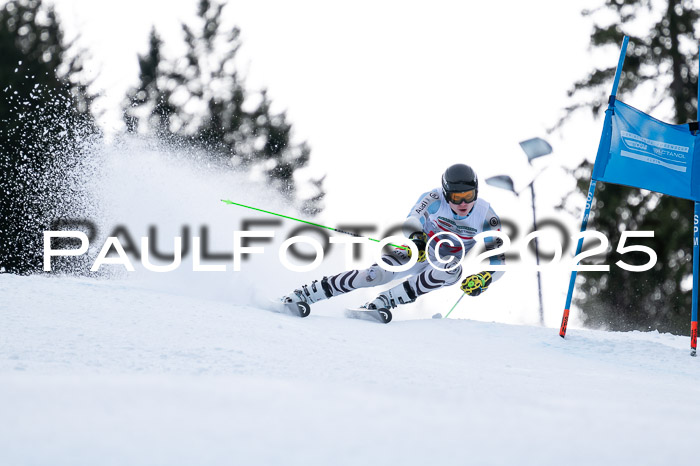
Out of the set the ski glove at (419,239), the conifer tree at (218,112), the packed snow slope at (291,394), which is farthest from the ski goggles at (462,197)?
the conifer tree at (218,112)

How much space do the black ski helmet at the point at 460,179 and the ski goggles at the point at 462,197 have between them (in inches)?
1.2

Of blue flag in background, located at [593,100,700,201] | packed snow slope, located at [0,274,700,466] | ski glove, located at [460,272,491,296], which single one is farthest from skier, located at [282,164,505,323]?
blue flag in background, located at [593,100,700,201]

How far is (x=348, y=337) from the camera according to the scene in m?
5.34

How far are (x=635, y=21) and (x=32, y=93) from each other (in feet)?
49.3

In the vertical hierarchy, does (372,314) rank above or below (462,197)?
below

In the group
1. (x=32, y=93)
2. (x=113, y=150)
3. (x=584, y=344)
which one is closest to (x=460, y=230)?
(x=584, y=344)

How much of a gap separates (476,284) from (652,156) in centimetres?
200

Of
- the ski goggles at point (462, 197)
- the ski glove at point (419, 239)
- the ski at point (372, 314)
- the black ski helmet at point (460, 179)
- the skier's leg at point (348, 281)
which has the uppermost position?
the black ski helmet at point (460, 179)

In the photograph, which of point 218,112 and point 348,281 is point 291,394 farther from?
point 218,112

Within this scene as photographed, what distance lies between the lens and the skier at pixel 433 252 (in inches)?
265

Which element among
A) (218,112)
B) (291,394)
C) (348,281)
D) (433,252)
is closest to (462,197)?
(433,252)

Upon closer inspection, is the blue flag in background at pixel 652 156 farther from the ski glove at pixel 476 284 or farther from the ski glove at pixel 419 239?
the ski glove at pixel 419 239

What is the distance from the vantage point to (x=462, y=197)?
263 inches

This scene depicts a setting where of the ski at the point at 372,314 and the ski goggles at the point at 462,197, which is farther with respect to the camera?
the ski at the point at 372,314
